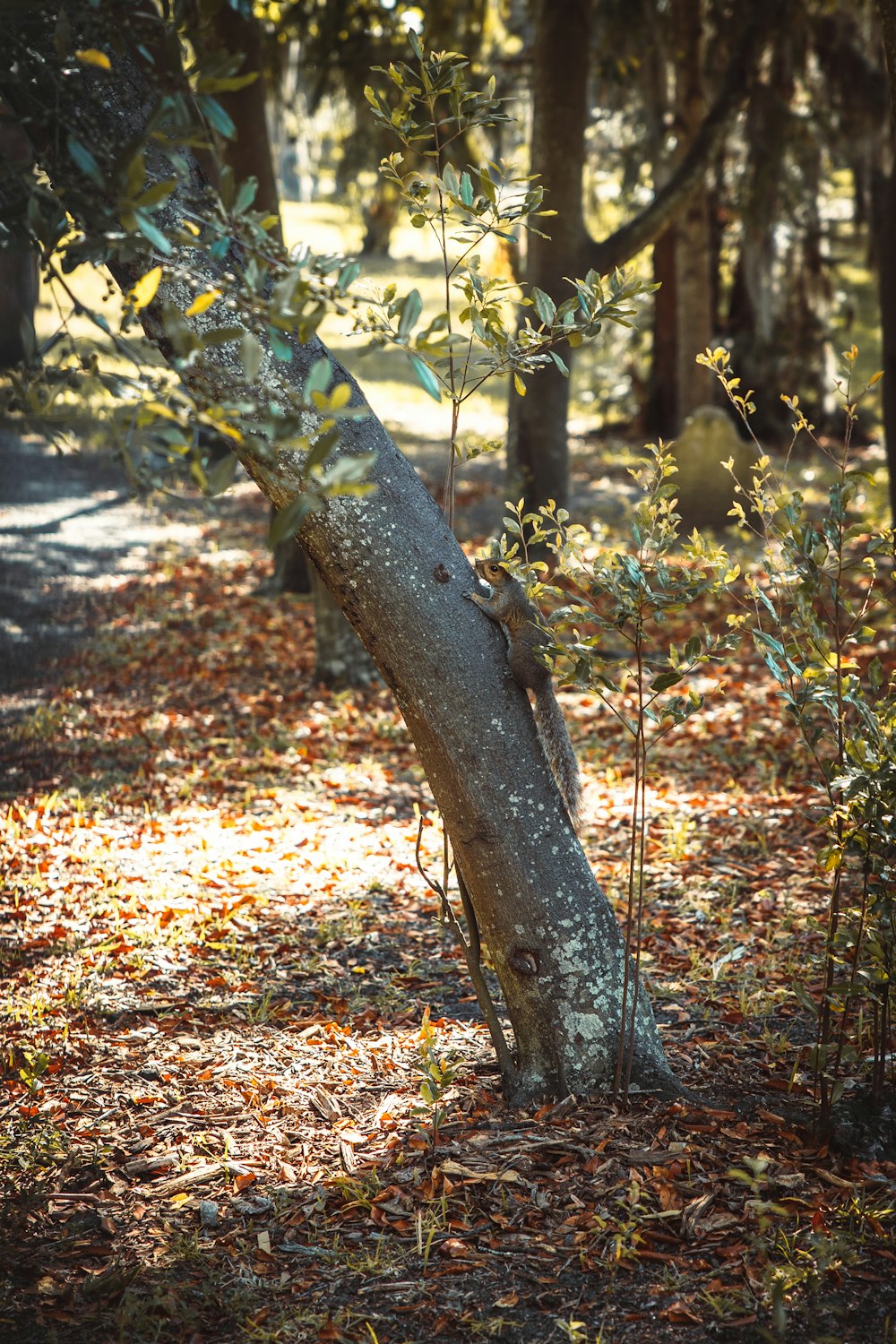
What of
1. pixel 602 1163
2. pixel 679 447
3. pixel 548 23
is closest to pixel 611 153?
pixel 679 447

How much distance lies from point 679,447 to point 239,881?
7503 mm

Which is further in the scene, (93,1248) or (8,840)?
(8,840)

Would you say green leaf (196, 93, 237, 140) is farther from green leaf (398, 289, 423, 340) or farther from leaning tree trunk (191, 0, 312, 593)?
leaning tree trunk (191, 0, 312, 593)

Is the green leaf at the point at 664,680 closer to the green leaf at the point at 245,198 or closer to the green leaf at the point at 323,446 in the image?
the green leaf at the point at 323,446

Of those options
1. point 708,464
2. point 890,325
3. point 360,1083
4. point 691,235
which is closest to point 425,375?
point 360,1083

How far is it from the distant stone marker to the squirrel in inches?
301

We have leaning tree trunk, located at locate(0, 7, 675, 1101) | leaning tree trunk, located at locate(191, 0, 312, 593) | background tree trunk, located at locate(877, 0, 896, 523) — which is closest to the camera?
leaning tree trunk, located at locate(0, 7, 675, 1101)

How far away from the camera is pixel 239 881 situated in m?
4.59

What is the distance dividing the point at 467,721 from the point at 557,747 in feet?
1.16

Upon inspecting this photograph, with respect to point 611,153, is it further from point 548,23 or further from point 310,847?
point 310,847

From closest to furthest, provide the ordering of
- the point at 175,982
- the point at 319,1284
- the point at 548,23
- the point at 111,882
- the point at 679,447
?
the point at 319,1284
the point at 175,982
the point at 111,882
the point at 548,23
the point at 679,447

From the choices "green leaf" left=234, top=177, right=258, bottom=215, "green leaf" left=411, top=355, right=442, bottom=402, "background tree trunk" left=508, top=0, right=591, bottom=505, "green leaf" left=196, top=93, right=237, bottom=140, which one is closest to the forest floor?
"green leaf" left=411, top=355, right=442, bottom=402

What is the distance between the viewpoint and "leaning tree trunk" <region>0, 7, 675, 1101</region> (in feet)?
8.34

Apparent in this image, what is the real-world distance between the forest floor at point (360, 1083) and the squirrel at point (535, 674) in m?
0.85
